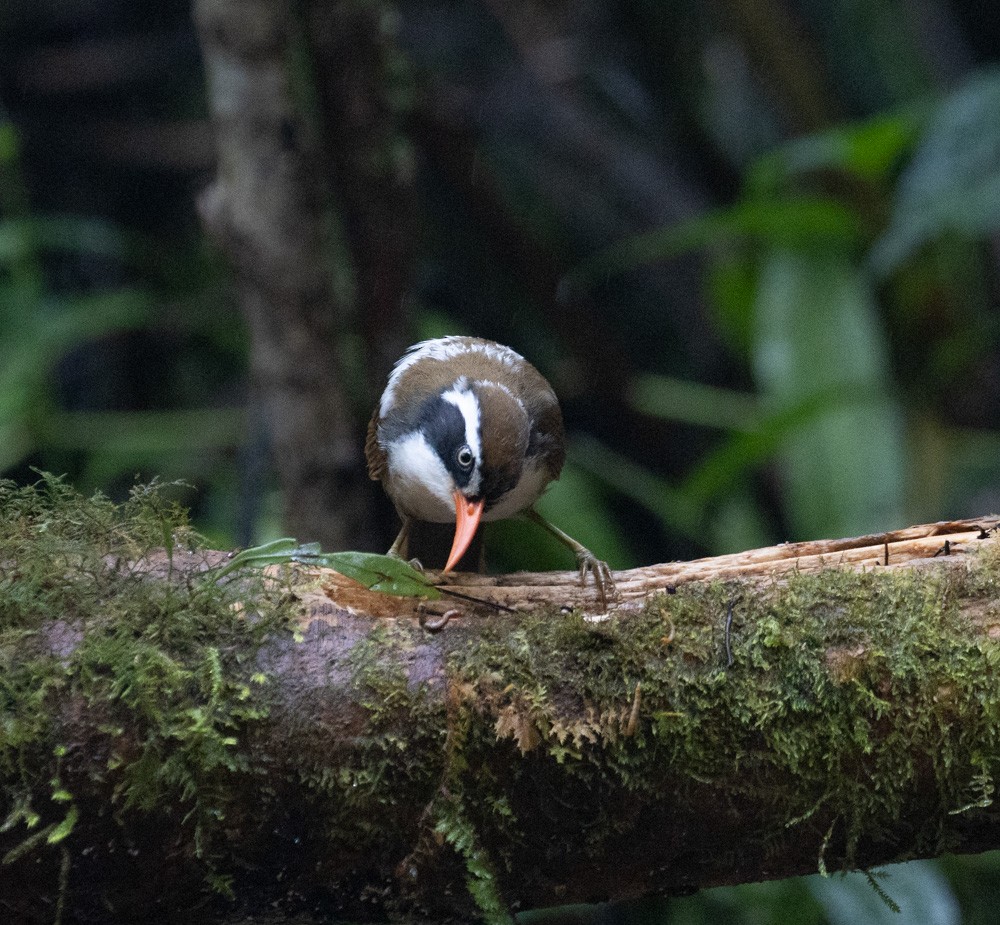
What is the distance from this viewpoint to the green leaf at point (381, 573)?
215cm

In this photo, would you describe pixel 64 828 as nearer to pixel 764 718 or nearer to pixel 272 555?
pixel 272 555

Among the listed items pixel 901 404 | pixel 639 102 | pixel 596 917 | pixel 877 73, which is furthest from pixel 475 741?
pixel 639 102

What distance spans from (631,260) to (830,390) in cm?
160

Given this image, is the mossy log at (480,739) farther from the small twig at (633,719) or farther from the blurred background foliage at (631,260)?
the blurred background foliage at (631,260)

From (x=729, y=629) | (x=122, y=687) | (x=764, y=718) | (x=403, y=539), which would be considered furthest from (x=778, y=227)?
(x=122, y=687)

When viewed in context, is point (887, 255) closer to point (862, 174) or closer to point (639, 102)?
point (862, 174)

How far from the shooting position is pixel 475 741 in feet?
6.48

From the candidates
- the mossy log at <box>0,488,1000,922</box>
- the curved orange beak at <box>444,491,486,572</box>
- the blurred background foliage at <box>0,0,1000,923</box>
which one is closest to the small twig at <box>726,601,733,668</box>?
the mossy log at <box>0,488,1000,922</box>

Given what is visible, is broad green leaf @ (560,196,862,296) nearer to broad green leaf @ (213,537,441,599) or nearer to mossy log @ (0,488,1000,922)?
mossy log @ (0,488,1000,922)

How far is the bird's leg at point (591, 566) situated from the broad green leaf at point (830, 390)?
2.11 m

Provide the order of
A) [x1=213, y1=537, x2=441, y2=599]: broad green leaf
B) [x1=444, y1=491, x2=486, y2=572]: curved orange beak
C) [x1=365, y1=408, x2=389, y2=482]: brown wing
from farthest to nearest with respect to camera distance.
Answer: [x1=365, y1=408, x2=389, y2=482]: brown wing
[x1=444, y1=491, x2=486, y2=572]: curved orange beak
[x1=213, y1=537, x2=441, y2=599]: broad green leaf

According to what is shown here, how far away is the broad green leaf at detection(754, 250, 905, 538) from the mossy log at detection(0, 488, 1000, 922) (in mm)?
2847

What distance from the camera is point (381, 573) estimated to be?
2.17 m

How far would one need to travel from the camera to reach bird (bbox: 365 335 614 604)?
278 cm
